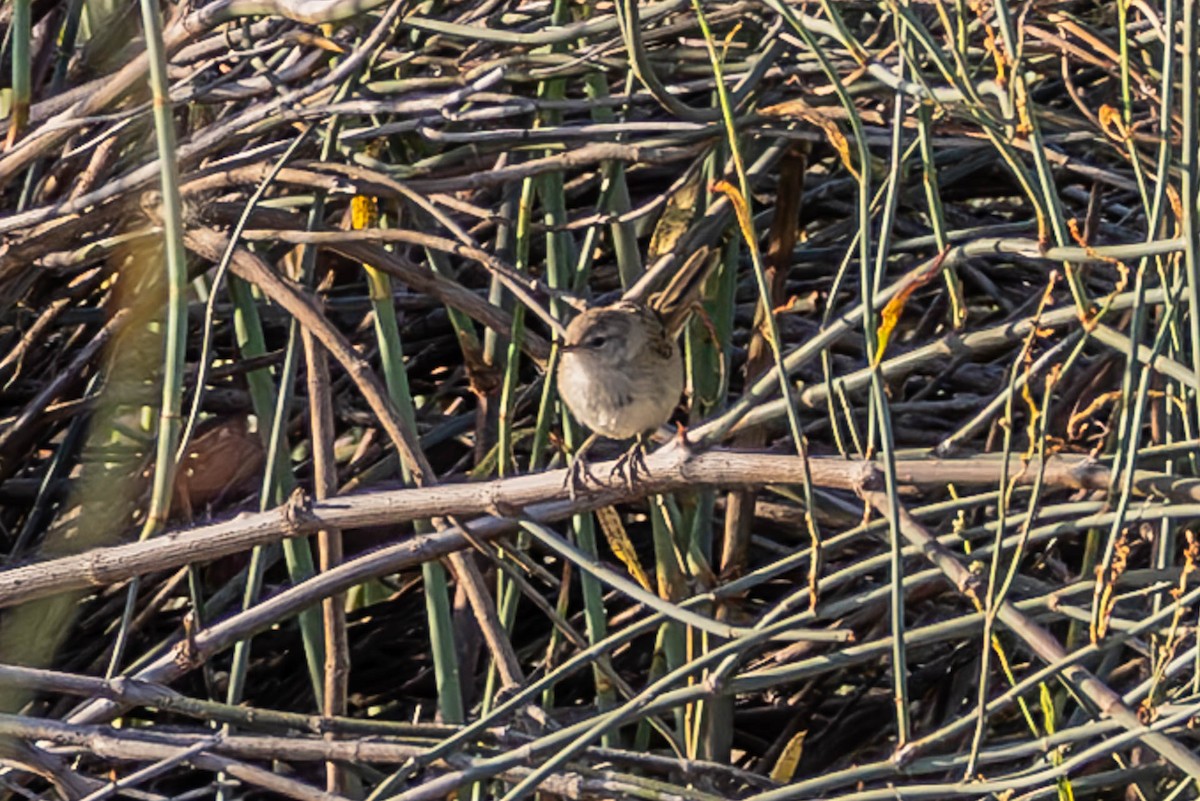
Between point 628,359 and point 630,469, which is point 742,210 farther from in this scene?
point 628,359

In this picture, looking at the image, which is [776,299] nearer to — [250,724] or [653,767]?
[653,767]

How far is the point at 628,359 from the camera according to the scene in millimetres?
3156

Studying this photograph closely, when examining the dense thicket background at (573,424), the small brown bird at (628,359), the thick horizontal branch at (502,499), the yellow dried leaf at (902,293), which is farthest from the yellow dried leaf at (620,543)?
the yellow dried leaf at (902,293)

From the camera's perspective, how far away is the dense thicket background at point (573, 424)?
7.04 ft

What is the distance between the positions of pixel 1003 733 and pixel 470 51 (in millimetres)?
1678

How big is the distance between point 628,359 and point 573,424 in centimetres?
29

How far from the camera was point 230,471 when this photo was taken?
12.2 ft

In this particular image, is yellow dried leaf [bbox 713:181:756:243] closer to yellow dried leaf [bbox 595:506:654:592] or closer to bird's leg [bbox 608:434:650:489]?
bird's leg [bbox 608:434:650:489]

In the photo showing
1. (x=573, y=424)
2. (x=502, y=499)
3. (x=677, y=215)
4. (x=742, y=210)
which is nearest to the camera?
(x=742, y=210)

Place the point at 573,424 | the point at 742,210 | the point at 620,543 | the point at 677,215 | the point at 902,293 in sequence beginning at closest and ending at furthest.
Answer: the point at 742,210 → the point at 902,293 → the point at 620,543 → the point at 677,215 → the point at 573,424

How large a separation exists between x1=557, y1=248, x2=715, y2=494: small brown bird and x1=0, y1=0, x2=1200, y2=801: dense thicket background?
0.21 ft

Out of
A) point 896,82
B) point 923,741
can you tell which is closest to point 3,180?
point 896,82

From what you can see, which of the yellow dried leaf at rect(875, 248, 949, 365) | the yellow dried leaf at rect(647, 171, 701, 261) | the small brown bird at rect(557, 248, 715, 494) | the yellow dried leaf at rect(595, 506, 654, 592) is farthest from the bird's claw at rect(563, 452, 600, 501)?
the yellow dried leaf at rect(647, 171, 701, 261)

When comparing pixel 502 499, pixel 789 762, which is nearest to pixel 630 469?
pixel 502 499
